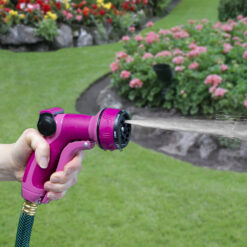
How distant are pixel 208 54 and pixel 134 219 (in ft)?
9.80

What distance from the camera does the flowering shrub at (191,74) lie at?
14.6 ft

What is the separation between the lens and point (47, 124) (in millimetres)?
1553

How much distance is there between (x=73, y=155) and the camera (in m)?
1.62

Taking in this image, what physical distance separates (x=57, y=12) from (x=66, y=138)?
8.19 metres

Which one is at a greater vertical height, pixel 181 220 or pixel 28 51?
pixel 28 51

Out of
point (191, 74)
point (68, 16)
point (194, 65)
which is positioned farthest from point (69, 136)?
point (68, 16)

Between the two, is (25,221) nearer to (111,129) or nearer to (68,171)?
(68,171)

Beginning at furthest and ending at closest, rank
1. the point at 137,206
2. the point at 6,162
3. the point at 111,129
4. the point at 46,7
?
1. the point at 46,7
2. the point at 137,206
3. the point at 6,162
4. the point at 111,129

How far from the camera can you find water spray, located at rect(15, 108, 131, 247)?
1.50 metres

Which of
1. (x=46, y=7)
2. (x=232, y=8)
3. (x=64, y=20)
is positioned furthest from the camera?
(x=64, y=20)

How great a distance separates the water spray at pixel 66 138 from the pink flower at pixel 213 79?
3051 mm

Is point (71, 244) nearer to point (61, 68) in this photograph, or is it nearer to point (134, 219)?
point (134, 219)

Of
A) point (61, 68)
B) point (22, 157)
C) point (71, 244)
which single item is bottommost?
point (71, 244)

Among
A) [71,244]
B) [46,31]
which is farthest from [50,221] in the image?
[46,31]
